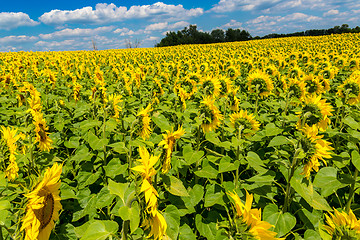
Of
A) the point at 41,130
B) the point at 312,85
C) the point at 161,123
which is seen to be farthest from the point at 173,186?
the point at 312,85

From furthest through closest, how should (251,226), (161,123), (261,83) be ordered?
(261,83)
(161,123)
(251,226)

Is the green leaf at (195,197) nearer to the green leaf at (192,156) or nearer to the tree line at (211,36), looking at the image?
the green leaf at (192,156)

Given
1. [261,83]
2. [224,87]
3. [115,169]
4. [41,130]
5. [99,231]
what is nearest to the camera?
[99,231]

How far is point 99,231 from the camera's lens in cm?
153

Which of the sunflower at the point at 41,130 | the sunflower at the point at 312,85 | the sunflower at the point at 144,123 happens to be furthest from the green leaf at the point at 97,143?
the sunflower at the point at 312,85

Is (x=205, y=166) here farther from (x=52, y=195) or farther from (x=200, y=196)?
(x=52, y=195)

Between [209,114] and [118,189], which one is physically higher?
[209,114]

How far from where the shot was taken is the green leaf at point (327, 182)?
2.18m

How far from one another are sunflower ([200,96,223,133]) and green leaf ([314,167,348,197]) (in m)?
1.26

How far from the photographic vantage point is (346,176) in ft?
7.47

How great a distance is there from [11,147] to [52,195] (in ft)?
3.67

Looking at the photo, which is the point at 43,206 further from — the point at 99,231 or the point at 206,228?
the point at 206,228

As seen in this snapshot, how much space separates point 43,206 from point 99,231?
490 millimetres

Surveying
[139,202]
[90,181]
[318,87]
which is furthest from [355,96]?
[90,181]
